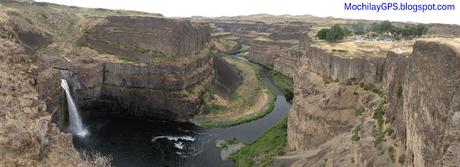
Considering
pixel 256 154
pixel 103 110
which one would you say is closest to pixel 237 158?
pixel 256 154

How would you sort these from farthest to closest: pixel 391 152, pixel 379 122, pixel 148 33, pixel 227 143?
pixel 148 33
pixel 227 143
pixel 379 122
pixel 391 152

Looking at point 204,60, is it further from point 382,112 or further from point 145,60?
point 382,112

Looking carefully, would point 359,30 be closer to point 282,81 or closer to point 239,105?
point 239,105

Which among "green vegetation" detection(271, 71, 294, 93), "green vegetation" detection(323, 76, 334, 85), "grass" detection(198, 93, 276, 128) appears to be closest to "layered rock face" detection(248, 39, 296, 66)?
"green vegetation" detection(271, 71, 294, 93)

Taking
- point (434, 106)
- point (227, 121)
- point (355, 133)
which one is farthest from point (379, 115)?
point (227, 121)

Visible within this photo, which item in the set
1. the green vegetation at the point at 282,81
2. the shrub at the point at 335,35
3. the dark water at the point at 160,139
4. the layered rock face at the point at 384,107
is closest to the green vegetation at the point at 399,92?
the layered rock face at the point at 384,107

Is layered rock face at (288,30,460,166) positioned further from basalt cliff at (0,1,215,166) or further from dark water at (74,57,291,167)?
basalt cliff at (0,1,215,166)
